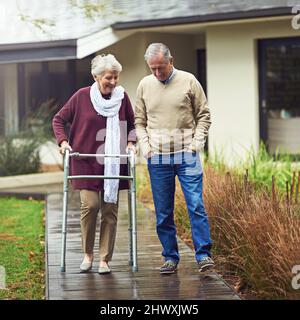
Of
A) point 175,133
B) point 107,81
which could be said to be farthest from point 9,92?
point 175,133

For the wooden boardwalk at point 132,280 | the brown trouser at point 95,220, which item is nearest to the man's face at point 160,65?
the brown trouser at point 95,220

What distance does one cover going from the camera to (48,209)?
492 inches

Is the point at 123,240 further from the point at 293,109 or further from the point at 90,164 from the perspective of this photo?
the point at 293,109

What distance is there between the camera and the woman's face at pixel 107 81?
24.5 feet

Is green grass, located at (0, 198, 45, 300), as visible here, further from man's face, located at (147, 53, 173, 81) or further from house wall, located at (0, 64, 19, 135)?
house wall, located at (0, 64, 19, 135)

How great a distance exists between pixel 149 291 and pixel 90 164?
4.50 feet

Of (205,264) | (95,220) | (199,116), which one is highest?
(199,116)

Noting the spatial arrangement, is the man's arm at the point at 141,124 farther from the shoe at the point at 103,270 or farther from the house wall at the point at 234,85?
the house wall at the point at 234,85

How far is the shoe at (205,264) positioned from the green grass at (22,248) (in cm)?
135

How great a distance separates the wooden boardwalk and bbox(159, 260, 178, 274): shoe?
0.05m

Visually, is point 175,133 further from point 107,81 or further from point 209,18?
point 209,18

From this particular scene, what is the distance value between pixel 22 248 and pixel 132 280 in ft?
8.98

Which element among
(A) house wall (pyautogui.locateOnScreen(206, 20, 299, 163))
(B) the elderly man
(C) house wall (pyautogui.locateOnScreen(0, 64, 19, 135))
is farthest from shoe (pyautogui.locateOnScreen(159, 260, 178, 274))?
(C) house wall (pyautogui.locateOnScreen(0, 64, 19, 135))

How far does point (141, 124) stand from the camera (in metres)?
7.63
